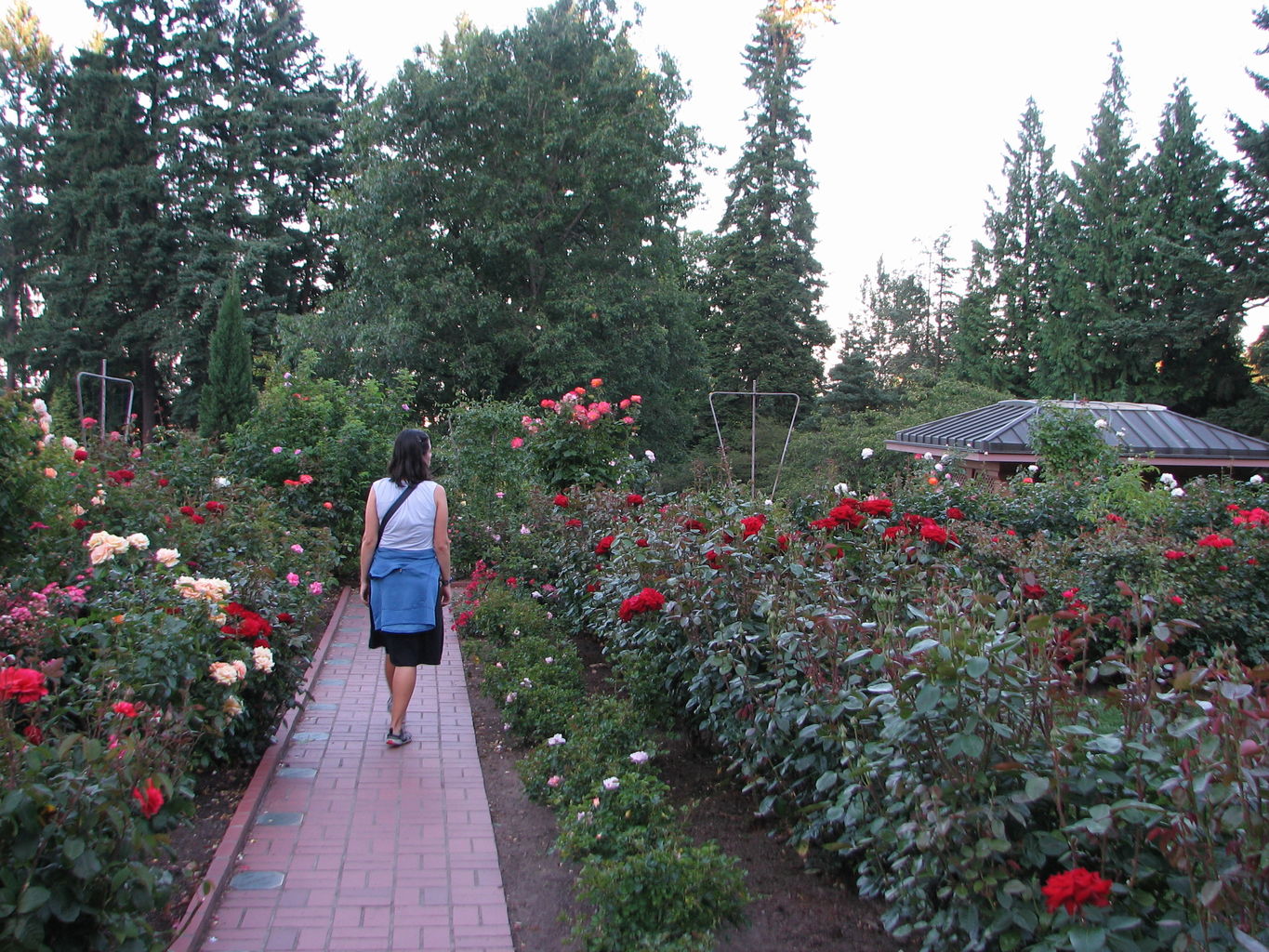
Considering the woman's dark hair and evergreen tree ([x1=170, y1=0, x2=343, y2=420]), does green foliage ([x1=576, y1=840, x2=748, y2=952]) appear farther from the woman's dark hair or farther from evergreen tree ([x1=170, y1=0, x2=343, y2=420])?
evergreen tree ([x1=170, y1=0, x2=343, y2=420])

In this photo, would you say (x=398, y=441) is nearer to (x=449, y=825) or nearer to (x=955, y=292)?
(x=449, y=825)

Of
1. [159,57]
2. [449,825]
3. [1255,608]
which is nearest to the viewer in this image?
[449,825]

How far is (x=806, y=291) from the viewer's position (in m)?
29.0

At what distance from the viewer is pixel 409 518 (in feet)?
13.4

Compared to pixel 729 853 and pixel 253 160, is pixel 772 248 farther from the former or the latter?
pixel 729 853

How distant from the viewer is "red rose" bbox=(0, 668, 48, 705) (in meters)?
1.87

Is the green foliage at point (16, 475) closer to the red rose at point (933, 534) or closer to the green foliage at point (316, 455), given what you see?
the red rose at point (933, 534)

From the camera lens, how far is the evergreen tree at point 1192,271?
2100 cm

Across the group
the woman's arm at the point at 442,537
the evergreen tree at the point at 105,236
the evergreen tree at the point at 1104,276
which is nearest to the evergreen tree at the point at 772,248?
the evergreen tree at the point at 1104,276

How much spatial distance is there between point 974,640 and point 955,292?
124 ft

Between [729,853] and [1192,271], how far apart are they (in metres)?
23.1

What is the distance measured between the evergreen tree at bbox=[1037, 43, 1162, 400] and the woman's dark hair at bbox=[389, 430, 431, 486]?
934 inches

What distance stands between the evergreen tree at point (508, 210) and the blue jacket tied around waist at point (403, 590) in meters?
15.1

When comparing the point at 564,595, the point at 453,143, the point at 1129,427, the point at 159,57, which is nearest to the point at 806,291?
the point at 453,143
